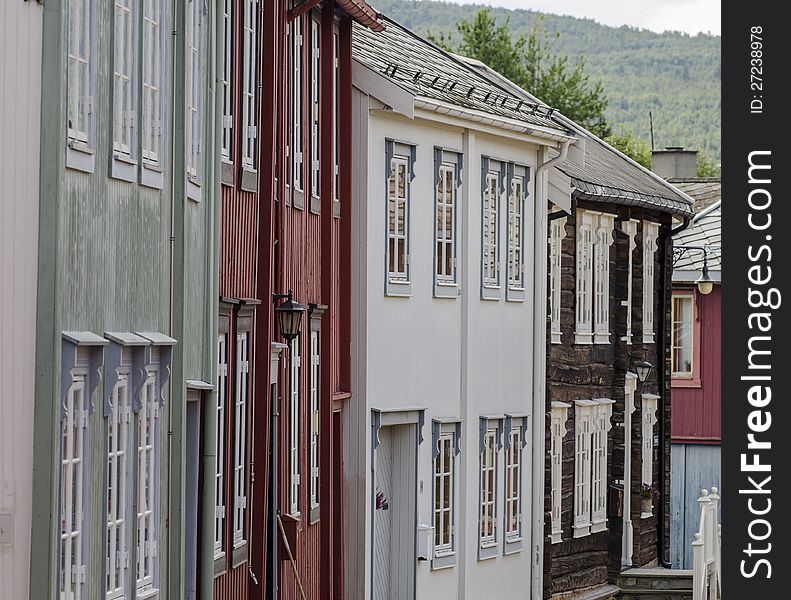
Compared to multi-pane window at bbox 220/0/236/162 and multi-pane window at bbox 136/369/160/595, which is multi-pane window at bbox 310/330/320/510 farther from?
multi-pane window at bbox 136/369/160/595

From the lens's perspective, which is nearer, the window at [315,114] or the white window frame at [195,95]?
the white window frame at [195,95]

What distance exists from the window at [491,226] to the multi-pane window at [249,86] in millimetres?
7969

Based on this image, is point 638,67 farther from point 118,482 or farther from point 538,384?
point 118,482

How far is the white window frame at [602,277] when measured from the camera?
2733 cm

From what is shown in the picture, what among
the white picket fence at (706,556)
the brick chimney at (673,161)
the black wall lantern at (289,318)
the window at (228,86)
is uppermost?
the brick chimney at (673,161)

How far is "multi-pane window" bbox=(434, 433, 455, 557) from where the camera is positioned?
22.2m

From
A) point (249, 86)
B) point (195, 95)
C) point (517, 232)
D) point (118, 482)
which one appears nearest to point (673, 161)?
point (517, 232)

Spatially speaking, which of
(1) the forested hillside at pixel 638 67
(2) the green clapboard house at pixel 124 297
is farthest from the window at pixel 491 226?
(1) the forested hillside at pixel 638 67

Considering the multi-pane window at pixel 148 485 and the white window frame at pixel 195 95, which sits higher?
the white window frame at pixel 195 95

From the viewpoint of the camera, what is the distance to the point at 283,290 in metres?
16.5

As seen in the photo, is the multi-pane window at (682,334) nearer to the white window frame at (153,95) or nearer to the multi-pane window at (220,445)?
the multi-pane window at (220,445)

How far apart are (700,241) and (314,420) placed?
21.5 m

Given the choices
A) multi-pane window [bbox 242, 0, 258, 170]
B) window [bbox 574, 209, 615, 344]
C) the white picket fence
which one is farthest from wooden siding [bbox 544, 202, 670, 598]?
multi-pane window [bbox 242, 0, 258, 170]

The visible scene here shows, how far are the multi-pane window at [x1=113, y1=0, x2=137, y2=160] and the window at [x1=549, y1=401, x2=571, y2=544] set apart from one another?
1466 cm
